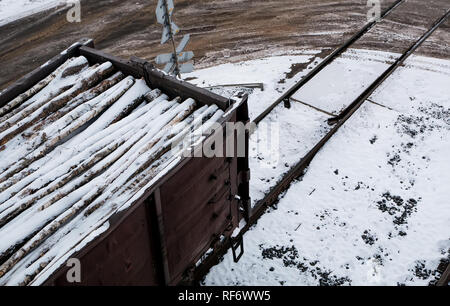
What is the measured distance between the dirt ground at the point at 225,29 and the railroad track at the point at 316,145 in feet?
1.11

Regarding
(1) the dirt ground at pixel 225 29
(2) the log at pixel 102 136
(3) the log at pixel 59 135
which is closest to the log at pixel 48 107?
(3) the log at pixel 59 135

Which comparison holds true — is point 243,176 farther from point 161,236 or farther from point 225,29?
point 225,29

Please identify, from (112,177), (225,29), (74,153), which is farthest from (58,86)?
(225,29)

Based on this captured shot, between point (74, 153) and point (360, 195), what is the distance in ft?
17.5

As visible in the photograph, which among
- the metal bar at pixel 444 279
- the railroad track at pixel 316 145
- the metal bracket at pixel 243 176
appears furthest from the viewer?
the railroad track at pixel 316 145

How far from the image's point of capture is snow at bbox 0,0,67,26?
17219 millimetres

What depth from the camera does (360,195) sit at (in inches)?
291

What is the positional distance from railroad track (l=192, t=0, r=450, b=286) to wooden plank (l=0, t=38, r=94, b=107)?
142 inches

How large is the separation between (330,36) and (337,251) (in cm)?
877

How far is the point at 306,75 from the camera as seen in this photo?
35.2 feet

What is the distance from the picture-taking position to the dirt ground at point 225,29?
1255 cm

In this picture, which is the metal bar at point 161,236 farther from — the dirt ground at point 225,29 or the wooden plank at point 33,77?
the dirt ground at point 225,29

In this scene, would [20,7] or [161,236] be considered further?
[20,7]

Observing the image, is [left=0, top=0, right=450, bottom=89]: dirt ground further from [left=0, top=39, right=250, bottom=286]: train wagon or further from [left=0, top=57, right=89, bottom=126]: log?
[left=0, top=39, right=250, bottom=286]: train wagon
